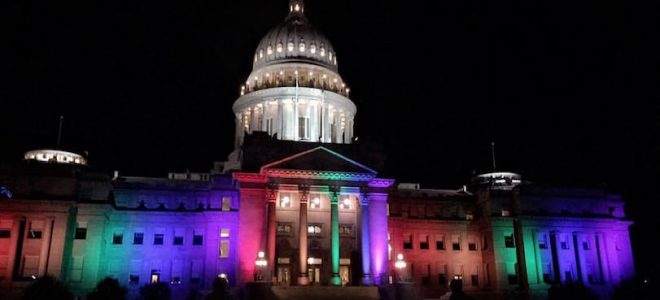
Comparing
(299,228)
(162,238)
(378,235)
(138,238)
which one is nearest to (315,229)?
(299,228)

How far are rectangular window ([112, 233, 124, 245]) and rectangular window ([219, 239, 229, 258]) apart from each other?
11.2 meters

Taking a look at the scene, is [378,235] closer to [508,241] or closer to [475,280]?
[475,280]

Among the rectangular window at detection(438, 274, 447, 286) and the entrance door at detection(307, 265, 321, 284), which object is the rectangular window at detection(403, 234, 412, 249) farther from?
the entrance door at detection(307, 265, 321, 284)

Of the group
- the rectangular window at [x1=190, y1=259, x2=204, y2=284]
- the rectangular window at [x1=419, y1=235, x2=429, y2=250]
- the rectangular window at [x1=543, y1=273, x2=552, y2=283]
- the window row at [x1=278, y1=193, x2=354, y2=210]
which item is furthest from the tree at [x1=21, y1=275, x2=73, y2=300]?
the rectangular window at [x1=543, y1=273, x2=552, y2=283]

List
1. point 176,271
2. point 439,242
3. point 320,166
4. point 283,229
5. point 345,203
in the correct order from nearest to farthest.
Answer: point 320,166
point 283,229
point 176,271
point 345,203
point 439,242

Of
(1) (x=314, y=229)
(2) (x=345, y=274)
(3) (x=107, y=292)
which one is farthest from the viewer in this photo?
(1) (x=314, y=229)

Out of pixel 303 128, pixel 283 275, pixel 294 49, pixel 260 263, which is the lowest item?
pixel 283 275

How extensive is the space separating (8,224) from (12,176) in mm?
5314

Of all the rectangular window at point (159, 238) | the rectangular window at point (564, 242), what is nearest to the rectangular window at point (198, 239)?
the rectangular window at point (159, 238)

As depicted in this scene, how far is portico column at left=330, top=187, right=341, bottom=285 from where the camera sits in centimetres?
5657

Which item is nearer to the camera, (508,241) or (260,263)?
(260,263)

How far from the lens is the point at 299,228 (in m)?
60.7

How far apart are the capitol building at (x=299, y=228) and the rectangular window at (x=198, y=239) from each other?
4.7 inches

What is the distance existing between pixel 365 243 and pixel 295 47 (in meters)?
39.8
